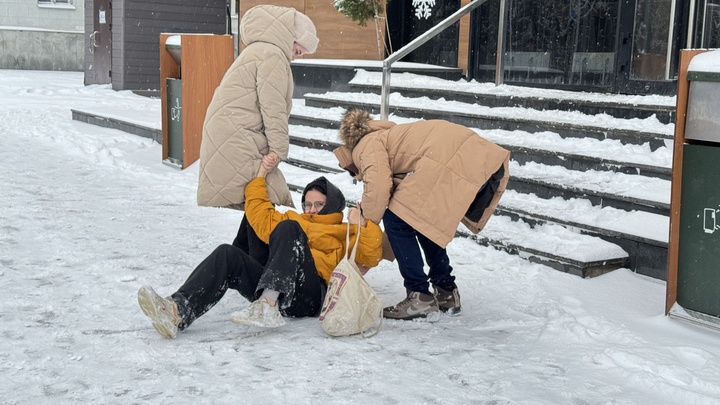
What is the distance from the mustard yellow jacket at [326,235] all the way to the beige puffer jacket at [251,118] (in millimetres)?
371

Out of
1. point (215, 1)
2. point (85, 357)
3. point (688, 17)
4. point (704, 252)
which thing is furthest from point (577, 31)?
point (215, 1)

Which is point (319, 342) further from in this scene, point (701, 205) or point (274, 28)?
point (701, 205)

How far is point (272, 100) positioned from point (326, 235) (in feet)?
2.99

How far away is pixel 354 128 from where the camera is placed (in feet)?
14.3

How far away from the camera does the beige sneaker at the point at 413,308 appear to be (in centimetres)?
459

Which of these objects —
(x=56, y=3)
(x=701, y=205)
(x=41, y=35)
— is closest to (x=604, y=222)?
(x=701, y=205)

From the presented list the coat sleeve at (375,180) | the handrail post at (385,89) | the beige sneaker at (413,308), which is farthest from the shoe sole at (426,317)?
the handrail post at (385,89)

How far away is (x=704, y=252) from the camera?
173 inches

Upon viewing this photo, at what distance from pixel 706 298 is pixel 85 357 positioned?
9.89 ft

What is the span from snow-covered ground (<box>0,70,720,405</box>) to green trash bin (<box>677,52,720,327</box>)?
0.16 meters

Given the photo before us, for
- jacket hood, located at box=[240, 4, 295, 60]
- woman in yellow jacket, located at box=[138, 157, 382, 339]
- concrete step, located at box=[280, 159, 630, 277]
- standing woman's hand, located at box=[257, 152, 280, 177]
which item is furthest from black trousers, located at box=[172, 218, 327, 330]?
concrete step, located at box=[280, 159, 630, 277]

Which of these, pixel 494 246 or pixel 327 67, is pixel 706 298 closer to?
pixel 494 246

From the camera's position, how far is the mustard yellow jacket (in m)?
4.29

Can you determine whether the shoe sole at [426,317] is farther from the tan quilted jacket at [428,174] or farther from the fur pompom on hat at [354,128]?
the fur pompom on hat at [354,128]
